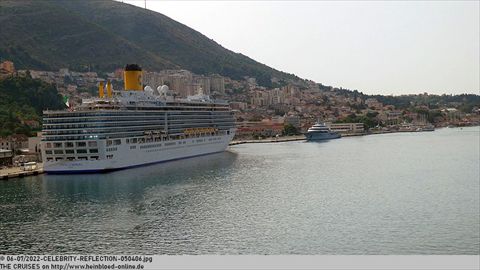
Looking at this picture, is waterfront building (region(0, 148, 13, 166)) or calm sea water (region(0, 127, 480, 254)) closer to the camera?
calm sea water (region(0, 127, 480, 254))

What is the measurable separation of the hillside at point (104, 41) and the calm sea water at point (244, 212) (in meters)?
57.3

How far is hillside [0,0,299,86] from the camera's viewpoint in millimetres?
84000

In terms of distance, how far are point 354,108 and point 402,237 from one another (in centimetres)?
9896

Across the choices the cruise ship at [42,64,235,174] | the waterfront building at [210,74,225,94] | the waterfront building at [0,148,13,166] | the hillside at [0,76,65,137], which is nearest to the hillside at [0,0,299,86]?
the waterfront building at [210,74,225,94]

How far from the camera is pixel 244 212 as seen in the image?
15.6 metres

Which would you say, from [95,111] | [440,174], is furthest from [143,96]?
[440,174]

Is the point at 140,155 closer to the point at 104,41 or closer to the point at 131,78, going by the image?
the point at 131,78

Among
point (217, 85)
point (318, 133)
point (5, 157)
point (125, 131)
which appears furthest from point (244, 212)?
point (217, 85)

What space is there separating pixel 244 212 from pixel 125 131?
46.3ft

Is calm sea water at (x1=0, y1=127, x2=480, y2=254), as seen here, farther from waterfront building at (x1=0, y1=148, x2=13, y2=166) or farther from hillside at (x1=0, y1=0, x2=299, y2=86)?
hillside at (x1=0, y1=0, x2=299, y2=86)

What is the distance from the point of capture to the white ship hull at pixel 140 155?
83.8 ft

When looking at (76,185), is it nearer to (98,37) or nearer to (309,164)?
(309,164)

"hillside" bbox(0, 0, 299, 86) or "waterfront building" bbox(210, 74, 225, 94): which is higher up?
"hillside" bbox(0, 0, 299, 86)

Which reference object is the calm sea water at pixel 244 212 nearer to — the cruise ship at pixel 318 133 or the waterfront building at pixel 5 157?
the waterfront building at pixel 5 157
